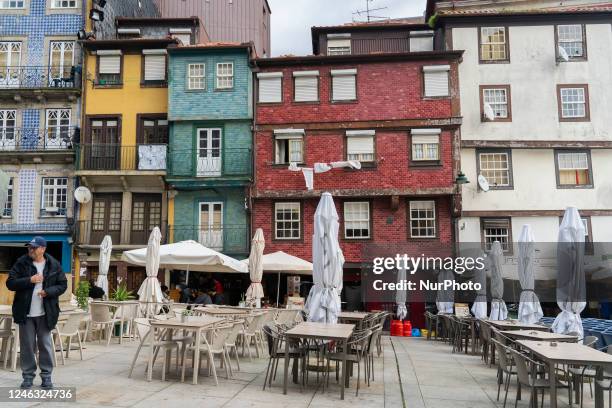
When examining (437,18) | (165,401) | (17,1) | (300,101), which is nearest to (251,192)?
(300,101)

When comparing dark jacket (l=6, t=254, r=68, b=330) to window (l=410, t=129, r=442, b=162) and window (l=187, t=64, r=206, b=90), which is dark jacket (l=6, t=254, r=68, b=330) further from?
window (l=187, t=64, r=206, b=90)

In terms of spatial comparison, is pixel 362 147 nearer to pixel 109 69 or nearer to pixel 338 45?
pixel 338 45

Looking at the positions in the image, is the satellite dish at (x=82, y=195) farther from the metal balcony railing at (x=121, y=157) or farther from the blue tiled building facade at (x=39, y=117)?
the metal balcony railing at (x=121, y=157)

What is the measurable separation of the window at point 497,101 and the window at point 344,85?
5460mm

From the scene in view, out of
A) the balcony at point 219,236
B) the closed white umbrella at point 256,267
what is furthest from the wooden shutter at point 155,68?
the closed white umbrella at point 256,267

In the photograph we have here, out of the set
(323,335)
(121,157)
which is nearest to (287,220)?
(121,157)

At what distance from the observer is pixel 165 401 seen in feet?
24.1

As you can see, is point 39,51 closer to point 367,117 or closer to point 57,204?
point 57,204

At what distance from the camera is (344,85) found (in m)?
24.3

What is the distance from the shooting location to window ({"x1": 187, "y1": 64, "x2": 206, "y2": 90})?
2472cm

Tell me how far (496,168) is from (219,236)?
11966 millimetres

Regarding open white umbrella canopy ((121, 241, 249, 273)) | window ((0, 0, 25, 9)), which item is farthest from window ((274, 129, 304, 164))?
window ((0, 0, 25, 9))

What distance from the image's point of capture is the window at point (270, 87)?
24.6m

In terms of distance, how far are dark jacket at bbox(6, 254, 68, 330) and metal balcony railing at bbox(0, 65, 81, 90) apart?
65.1 feet
